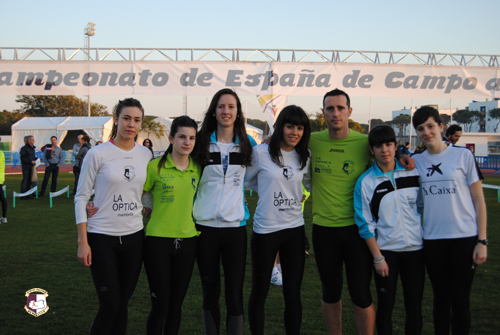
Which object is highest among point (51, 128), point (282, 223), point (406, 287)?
point (51, 128)

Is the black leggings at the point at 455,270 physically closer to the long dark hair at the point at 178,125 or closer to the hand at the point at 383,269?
the hand at the point at 383,269

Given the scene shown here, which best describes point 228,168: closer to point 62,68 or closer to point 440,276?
point 440,276

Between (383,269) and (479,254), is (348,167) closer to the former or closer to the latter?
(383,269)

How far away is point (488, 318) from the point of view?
3926 millimetres

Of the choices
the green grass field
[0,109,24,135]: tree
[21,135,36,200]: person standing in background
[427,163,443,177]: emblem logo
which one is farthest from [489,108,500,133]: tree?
[427,163,443,177]: emblem logo

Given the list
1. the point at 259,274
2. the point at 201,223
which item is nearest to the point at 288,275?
the point at 259,274

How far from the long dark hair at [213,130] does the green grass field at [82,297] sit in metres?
Answer: 1.70

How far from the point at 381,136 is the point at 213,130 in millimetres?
1357

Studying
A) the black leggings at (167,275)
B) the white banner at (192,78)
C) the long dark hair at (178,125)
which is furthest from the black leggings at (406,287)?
the white banner at (192,78)

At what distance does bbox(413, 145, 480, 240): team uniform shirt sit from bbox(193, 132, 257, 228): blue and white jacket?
1412 mm

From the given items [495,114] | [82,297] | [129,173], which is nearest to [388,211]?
[129,173]

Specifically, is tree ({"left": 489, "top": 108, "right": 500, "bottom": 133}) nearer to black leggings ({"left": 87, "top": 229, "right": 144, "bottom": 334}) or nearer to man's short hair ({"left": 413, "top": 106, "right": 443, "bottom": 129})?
man's short hair ({"left": 413, "top": 106, "right": 443, "bottom": 129})

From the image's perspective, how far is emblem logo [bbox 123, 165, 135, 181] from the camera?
2.89 meters

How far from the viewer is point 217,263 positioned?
3115mm
